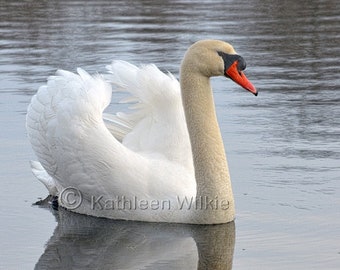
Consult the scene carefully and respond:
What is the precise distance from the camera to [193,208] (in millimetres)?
8516

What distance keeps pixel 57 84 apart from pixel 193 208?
1489 millimetres

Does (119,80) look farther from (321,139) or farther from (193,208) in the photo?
(321,139)

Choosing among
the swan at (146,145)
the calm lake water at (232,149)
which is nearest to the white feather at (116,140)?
the swan at (146,145)

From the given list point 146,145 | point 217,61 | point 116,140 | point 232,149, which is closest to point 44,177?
point 146,145

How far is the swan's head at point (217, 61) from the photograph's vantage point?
8.34 meters

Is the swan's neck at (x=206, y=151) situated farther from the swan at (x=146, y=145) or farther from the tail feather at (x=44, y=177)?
the tail feather at (x=44, y=177)

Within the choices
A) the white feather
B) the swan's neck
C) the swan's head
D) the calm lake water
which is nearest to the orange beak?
the swan's head

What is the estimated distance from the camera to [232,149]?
1083 cm

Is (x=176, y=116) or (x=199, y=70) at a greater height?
(x=199, y=70)

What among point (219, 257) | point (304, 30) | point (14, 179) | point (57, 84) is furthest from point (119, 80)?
point (304, 30)

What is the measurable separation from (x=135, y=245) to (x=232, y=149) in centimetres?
286

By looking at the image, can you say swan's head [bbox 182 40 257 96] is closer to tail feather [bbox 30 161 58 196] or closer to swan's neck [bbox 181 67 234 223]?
swan's neck [bbox 181 67 234 223]

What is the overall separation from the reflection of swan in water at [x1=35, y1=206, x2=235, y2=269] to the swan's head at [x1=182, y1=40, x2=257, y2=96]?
1.06m

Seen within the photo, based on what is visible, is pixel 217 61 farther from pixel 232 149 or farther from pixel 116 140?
pixel 232 149
